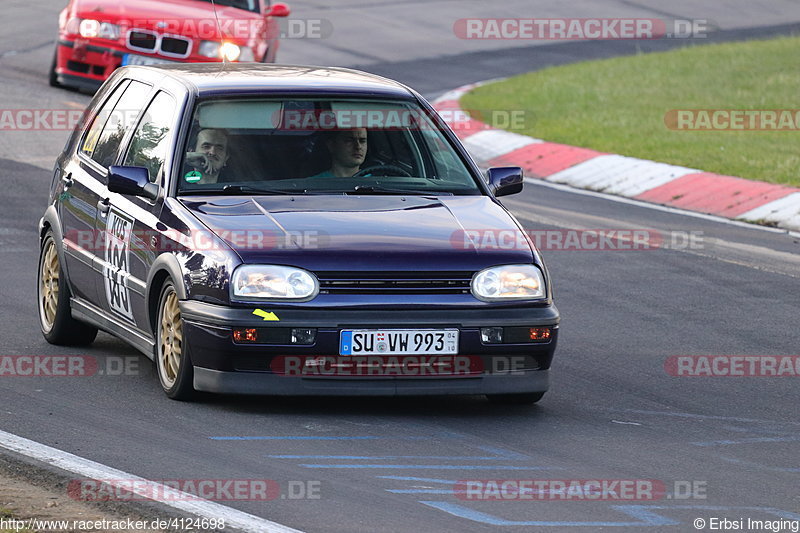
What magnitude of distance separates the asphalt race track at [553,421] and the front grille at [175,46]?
19.1 ft

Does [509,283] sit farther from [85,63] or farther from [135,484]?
[85,63]

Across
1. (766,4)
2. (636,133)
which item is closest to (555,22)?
(766,4)

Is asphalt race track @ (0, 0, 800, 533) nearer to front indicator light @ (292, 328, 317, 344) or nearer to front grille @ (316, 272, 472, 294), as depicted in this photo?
front indicator light @ (292, 328, 317, 344)

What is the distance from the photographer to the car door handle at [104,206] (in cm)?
883

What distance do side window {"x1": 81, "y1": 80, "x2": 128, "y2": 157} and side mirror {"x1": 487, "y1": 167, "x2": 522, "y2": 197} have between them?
2.21 m

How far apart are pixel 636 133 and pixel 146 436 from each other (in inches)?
529

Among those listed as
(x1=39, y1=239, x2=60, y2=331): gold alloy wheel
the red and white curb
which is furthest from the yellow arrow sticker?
the red and white curb

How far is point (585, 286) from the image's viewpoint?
1168cm

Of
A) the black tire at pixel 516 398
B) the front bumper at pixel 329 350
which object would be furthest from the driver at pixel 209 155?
the black tire at pixel 516 398

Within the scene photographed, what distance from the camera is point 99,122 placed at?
9.60 meters

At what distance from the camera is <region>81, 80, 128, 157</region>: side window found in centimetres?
952

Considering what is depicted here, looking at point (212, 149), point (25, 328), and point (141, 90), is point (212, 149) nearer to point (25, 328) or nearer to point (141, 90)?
point (141, 90)

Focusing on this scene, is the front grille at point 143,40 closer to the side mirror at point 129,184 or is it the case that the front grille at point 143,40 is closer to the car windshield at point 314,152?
the car windshield at point 314,152

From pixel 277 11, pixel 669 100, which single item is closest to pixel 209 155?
pixel 277 11
